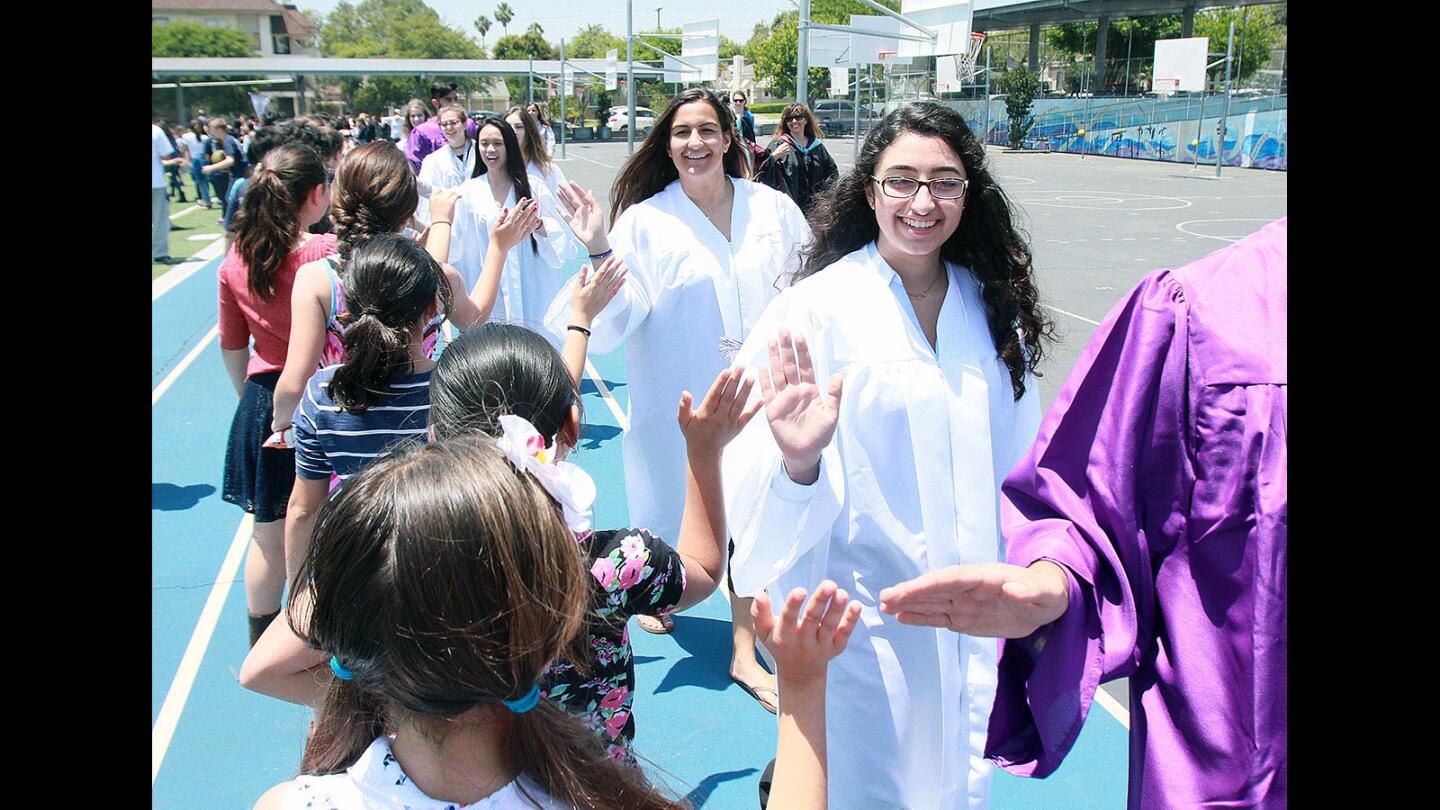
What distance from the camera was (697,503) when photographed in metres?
2.29

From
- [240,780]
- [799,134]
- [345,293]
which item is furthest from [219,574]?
[799,134]

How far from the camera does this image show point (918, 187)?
9.18 ft

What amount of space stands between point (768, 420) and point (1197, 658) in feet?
3.46

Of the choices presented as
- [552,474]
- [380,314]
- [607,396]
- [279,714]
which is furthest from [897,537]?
[607,396]

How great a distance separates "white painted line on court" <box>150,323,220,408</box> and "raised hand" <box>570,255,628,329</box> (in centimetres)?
589

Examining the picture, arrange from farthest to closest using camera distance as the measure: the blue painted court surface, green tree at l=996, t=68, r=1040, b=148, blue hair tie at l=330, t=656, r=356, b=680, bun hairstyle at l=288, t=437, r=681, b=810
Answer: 1. green tree at l=996, t=68, r=1040, b=148
2. the blue painted court surface
3. blue hair tie at l=330, t=656, r=356, b=680
4. bun hairstyle at l=288, t=437, r=681, b=810

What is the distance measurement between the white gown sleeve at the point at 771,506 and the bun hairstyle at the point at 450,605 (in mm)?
879

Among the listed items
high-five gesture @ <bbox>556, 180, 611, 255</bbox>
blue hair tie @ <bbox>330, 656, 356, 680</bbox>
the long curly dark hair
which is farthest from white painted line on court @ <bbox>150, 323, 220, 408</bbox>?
blue hair tie @ <bbox>330, 656, 356, 680</bbox>

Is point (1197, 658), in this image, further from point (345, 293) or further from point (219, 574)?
point (219, 574)

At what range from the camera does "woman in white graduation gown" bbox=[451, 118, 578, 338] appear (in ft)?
22.8

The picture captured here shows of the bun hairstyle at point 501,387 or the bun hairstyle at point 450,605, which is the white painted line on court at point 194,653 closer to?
the bun hairstyle at point 501,387

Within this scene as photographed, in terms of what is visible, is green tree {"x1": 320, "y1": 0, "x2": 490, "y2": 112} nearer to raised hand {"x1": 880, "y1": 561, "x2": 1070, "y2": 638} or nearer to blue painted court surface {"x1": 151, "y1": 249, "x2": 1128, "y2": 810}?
blue painted court surface {"x1": 151, "y1": 249, "x2": 1128, "y2": 810}

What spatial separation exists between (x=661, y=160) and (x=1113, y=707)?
2.80 meters

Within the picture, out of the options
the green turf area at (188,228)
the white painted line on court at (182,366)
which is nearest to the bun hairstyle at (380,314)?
the white painted line on court at (182,366)
